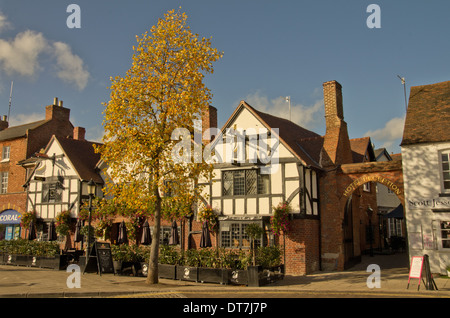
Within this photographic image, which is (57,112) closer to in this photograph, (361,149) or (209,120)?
(209,120)

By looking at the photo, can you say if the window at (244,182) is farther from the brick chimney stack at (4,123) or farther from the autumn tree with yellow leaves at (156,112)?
the brick chimney stack at (4,123)

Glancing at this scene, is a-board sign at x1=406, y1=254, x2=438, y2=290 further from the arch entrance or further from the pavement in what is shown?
the arch entrance

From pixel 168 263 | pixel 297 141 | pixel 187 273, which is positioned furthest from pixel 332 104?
pixel 168 263

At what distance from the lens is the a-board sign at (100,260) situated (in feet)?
57.7

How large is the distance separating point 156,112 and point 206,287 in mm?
6888

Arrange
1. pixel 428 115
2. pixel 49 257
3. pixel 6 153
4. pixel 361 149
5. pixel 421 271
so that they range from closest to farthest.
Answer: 1. pixel 421 271
2. pixel 428 115
3. pixel 49 257
4. pixel 361 149
5. pixel 6 153

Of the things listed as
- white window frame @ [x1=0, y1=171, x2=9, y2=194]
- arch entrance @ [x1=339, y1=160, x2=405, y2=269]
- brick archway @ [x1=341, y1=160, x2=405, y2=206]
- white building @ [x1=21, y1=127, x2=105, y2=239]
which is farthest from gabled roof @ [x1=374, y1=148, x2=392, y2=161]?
white window frame @ [x1=0, y1=171, x2=9, y2=194]

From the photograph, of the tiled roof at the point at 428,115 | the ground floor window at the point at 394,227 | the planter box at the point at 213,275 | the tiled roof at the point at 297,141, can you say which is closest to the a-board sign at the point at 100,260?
the planter box at the point at 213,275

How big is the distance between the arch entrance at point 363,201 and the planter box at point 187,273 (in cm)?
773

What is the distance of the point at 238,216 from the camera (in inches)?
782

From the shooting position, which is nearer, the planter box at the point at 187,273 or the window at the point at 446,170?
the planter box at the point at 187,273

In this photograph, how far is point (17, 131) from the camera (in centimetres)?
3459

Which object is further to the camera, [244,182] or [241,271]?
[244,182]

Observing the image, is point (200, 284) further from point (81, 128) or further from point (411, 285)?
point (81, 128)
